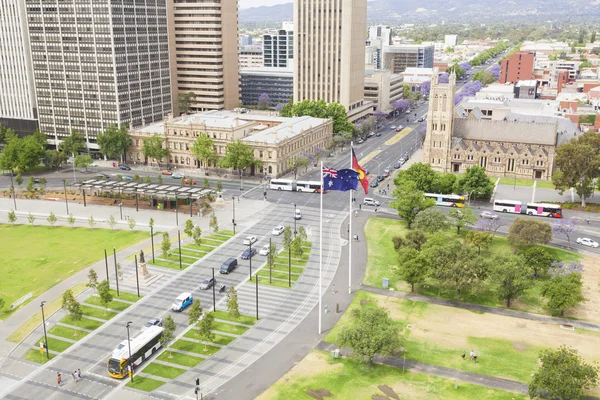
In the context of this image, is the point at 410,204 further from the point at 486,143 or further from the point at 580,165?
the point at 486,143

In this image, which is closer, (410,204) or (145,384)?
(145,384)

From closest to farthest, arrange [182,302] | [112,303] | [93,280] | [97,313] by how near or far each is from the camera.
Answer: [97,313], [182,302], [93,280], [112,303]

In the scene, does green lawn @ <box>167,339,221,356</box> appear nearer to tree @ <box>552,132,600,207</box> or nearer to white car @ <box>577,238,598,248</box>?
white car @ <box>577,238,598,248</box>

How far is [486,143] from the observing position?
145125 millimetres

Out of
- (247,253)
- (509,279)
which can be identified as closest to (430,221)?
(509,279)

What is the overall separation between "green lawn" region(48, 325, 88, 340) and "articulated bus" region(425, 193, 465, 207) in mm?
76792

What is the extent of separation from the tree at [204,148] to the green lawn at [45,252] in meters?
42.3

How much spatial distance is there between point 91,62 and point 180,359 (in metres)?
119

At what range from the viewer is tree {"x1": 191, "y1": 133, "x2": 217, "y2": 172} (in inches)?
5600

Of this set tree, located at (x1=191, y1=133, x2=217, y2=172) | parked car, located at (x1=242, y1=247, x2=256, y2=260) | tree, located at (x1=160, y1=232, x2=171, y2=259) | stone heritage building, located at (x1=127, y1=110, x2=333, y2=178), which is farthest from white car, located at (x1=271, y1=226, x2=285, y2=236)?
tree, located at (x1=191, y1=133, x2=217, y2=172)

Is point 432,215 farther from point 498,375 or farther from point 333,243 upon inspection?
point 498,375

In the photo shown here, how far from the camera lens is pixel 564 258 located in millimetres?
91688

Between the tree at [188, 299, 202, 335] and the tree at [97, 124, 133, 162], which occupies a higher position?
the tree at [97, 124, 133, 162]

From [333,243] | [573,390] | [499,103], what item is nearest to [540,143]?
[499,103]
